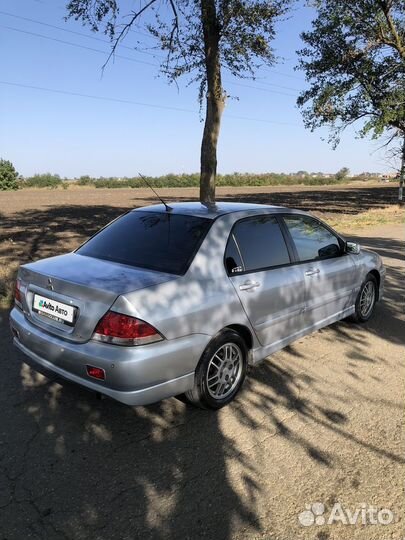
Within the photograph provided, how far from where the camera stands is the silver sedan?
3.05 meters

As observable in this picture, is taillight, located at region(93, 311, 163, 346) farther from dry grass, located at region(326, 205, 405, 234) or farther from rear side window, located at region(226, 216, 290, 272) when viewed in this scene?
dry grass, located at region(326, 205, 405, 234)

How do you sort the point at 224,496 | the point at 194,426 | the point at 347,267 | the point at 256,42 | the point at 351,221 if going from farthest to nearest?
the point at 351,221 → the point at 256,42 → the point at 347,267 → the point at 194,426 → the point at 224,496

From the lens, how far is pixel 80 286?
10.7ft

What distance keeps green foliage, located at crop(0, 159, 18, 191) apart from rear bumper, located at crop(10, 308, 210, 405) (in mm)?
49421

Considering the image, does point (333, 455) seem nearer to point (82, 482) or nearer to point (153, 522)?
point (153, 522)

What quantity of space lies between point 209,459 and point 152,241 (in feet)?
5.79

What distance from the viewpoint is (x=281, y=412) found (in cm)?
362

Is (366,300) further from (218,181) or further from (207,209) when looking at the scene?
(218,181)

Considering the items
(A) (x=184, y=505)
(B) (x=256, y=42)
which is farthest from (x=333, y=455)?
(B) (x=256, y=42)

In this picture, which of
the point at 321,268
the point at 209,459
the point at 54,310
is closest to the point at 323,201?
the point at 321,268

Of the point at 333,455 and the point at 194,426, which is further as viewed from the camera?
the point at 194,426

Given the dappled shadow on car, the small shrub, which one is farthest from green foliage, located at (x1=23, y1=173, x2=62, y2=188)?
the dappled shadow on car

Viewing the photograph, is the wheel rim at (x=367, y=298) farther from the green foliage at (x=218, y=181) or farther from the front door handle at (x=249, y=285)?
the green foliage at (x=218, y=181)

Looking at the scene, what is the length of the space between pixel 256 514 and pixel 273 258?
2218mm
